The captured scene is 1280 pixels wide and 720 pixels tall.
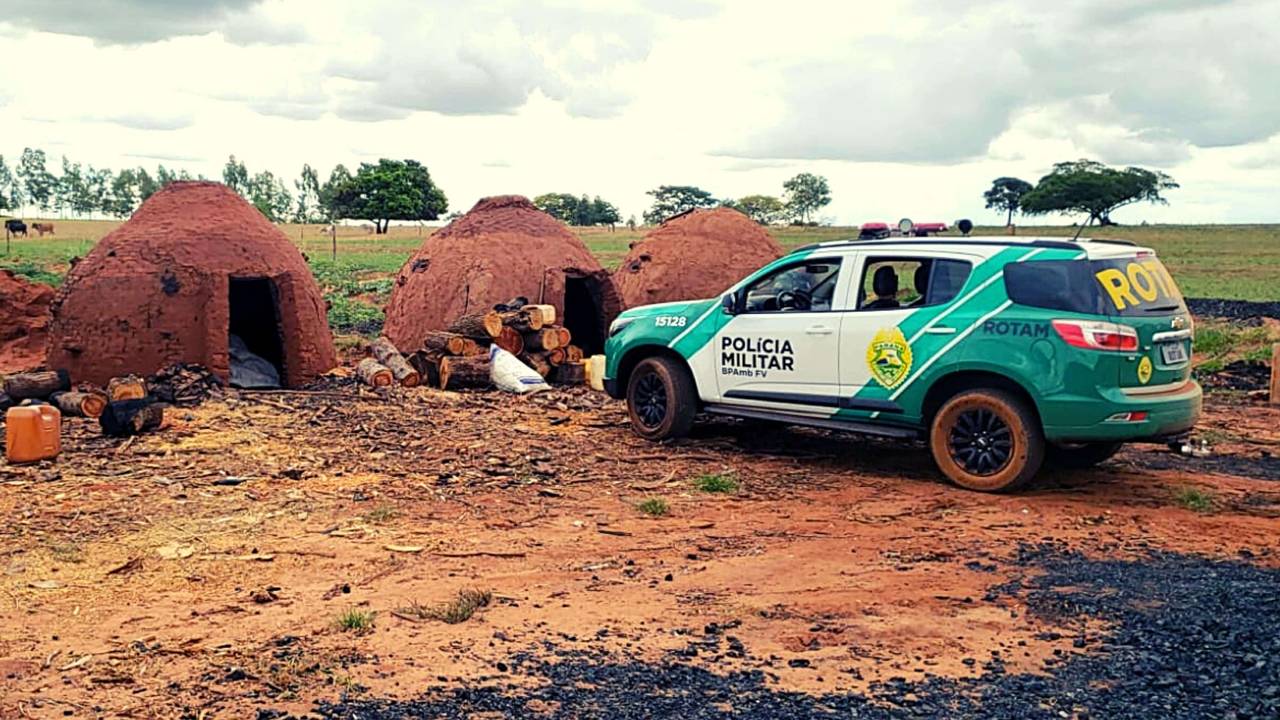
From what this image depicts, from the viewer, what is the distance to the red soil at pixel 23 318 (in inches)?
649

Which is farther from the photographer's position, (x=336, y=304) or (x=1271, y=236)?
(x=1271, y=236)

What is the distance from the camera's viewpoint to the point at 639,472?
953 cm

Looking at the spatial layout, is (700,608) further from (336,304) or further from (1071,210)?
(1071,210)

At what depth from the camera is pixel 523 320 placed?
583 inches

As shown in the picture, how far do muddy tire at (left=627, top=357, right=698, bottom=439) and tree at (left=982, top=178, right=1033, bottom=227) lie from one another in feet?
217

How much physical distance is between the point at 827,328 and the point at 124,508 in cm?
582

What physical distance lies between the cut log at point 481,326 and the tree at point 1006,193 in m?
63.6

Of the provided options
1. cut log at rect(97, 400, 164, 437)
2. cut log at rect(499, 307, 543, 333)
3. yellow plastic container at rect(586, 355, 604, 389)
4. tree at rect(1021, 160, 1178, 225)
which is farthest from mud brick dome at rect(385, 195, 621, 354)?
tree at rect(1021, 160, 1178, 225)

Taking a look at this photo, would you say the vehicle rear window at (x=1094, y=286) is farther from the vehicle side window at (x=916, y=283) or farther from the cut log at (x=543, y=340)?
the cut log at (x=543, y=340)

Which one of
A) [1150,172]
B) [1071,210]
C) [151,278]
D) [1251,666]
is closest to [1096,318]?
[1251,666]

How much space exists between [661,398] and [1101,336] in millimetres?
4287

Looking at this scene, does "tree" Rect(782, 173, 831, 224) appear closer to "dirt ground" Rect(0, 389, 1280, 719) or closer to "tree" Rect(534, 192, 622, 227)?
"tree" Rect(534, 192, 622, 227)

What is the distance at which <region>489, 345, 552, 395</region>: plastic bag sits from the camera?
554 inches

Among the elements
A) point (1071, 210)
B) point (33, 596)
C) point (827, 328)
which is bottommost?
point (33, 596)
